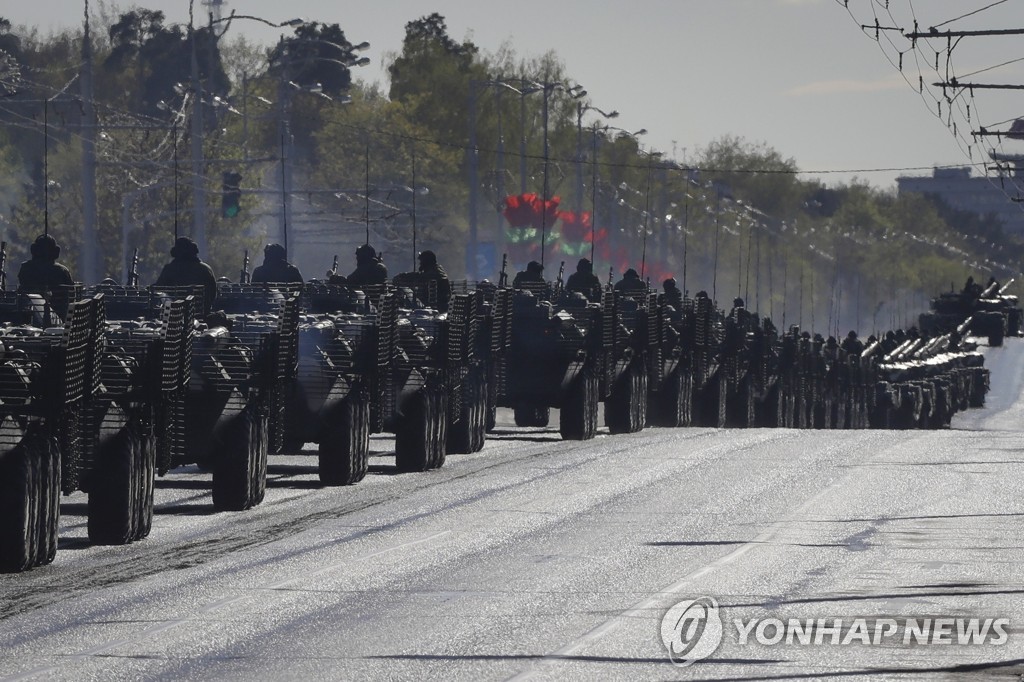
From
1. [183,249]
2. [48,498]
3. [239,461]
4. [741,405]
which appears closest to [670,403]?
[741,405]

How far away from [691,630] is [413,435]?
40.7 ft

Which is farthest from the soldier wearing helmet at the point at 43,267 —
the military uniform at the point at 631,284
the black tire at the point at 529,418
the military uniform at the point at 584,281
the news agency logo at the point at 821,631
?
the military uniform at the point at 631,284

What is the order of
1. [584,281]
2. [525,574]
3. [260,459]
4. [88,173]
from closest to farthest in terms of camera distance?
[525,574], [260,459], [584,281], [88,173]

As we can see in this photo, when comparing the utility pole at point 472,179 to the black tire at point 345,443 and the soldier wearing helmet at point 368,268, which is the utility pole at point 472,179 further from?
the black tire at point 345,443

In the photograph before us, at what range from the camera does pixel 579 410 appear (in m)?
32.8

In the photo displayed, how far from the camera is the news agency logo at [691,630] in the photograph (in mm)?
12391

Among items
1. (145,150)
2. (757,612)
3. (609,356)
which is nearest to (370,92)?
(145,150)

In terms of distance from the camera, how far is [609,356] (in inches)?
1357

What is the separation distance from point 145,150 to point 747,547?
7093 cm

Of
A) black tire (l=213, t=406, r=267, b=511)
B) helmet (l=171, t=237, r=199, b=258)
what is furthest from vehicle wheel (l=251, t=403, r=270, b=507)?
helmet (l=171, t=237, r=199, b=258)

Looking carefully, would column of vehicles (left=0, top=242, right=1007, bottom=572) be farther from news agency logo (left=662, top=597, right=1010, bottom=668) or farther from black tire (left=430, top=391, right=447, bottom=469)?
news agency logo (left=662, top=597, right=1010, bottom=668)

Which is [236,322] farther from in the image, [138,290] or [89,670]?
[89,670]

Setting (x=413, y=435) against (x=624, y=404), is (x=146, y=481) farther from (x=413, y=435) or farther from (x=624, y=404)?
(x=624, y=404)

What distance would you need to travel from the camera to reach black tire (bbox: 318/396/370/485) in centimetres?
2320
